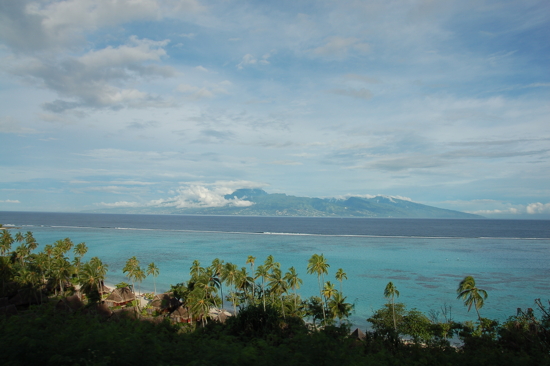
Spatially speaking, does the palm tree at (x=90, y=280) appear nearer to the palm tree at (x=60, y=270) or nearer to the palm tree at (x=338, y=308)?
the palm tree at (x=60, y=270)

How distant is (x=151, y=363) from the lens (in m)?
7.27

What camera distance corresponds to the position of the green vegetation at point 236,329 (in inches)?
293

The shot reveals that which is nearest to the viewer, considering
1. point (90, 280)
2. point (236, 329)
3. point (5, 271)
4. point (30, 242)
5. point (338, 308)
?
point (236, 329)

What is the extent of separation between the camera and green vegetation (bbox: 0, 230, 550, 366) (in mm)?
7441

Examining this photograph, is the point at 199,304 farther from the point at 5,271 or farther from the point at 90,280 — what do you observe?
the point at 5,271

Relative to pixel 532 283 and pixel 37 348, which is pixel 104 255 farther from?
pixel 532 283

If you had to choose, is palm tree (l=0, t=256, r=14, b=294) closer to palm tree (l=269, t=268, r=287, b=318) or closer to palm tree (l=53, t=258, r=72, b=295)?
palm tree (l=53, t=258, r=72, b=295)

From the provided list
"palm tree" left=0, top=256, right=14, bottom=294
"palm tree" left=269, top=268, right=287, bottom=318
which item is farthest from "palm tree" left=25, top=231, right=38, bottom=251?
"palm tree" left=269, top=268, right=287, bottom=318

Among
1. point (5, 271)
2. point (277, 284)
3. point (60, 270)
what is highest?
point (5, 271)

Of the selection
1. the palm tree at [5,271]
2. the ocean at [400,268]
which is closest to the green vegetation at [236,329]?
the palm tree at [5,271]

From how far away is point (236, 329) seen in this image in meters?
22.7

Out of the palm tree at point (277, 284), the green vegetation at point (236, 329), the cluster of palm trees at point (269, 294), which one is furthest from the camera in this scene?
the palm tree at point (277, 284)

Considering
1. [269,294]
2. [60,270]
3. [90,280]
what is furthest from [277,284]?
[60,270]

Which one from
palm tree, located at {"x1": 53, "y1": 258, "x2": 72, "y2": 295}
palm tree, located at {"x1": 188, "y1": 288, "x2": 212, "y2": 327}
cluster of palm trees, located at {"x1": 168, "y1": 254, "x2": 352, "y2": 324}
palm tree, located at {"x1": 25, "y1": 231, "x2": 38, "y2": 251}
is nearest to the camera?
palm tree, located at {"x1": 188, "y1": 288, "x2": 212, "y2": 327}
